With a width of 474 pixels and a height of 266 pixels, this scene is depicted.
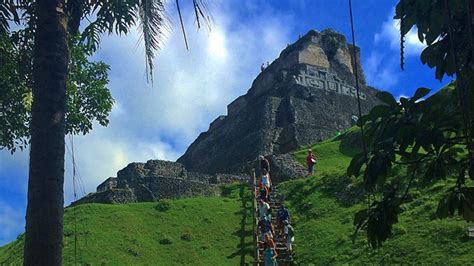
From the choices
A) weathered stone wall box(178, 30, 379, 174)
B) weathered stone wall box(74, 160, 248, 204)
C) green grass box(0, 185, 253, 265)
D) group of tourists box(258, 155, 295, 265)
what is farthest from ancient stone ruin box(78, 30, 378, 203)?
group of tourists box(258, 155, 295, 265)

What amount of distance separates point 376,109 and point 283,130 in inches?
1919

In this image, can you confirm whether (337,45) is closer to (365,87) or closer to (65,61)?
(365,87)

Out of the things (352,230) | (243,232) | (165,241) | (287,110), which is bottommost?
(352,230)

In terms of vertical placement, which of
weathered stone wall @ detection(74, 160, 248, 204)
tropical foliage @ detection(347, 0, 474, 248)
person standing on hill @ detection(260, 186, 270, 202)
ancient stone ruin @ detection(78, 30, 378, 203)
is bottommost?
tropical foliage @ detection(347, 0, 474, 248)

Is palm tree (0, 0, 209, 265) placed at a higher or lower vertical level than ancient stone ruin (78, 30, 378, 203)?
lower

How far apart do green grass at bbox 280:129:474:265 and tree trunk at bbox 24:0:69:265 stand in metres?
7.46

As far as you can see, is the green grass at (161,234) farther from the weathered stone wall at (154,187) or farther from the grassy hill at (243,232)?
the weathered stone wall at (154,187)

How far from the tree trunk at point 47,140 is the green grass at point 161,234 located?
40.9 ft

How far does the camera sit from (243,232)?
2275 cm

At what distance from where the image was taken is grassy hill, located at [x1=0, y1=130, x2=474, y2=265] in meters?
16.5

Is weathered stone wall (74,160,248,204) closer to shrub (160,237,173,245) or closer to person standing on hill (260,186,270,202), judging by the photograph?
person standing on hill (260,186,270,202)

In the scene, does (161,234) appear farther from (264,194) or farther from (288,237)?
(288,237)

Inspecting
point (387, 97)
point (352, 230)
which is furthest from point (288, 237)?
point (387, 97)

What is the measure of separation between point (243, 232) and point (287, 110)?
118ft
